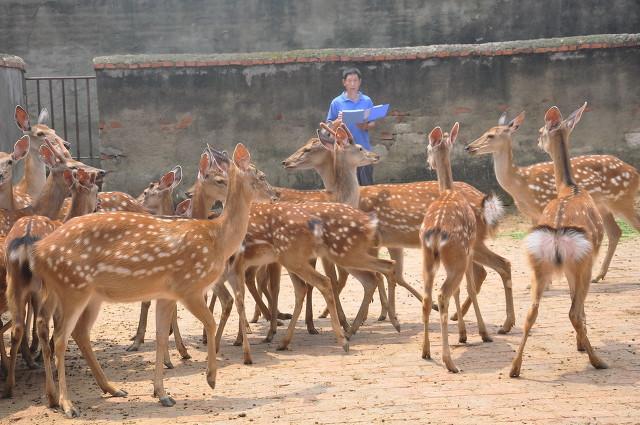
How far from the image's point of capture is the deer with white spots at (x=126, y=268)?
6.98 metres

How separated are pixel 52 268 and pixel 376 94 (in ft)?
30.8

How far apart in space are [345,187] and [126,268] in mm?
3765

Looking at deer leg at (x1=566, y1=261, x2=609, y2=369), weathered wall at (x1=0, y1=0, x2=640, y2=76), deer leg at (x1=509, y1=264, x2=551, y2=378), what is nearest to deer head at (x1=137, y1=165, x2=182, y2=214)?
deer leg at (x1=509, y1=264, x2=551, y2=378)

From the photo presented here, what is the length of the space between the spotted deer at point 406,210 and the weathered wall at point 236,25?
8696 mm

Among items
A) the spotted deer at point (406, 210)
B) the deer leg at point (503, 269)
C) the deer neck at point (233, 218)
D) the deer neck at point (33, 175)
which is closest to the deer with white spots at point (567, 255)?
the deer leg at point (503, 269)

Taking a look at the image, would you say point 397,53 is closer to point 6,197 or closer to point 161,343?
point 6,197

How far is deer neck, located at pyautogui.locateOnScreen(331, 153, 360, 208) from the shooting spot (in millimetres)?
10414

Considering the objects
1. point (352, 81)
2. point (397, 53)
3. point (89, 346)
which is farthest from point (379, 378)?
point (397, 53)

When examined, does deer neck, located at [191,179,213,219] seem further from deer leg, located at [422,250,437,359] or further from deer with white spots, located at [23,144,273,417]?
deer leg, located at [422,250,437,359]

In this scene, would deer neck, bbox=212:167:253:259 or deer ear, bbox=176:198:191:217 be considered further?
deer ear, bbox=176:198:191:217

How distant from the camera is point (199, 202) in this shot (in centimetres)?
922

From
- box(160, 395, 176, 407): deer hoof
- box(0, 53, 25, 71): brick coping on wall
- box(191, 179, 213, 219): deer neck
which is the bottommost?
box(160, 395, 176, 407): deer hoof

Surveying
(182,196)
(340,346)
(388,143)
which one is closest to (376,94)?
(388,143)

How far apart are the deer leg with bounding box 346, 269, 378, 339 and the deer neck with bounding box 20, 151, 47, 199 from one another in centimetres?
347
